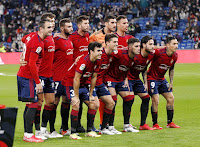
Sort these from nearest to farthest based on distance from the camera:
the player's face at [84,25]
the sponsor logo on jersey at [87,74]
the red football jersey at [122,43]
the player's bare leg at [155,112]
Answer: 1. the sponsor logo on jersey at [87,74]
2. the player's face at [84,25]
3. the player's bare leg at [155,112]
4. the red football jersey at [122,43]

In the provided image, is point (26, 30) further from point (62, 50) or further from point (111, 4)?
point (62, 50)

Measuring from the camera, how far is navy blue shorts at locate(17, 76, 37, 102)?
812 centimetres

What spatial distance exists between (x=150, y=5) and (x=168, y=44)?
2935 cm

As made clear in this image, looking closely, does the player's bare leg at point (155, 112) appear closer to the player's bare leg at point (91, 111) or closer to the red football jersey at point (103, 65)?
the red football jersey at point (103, 65)

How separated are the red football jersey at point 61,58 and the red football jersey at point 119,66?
0.99 meters

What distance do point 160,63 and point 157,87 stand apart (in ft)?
1.81

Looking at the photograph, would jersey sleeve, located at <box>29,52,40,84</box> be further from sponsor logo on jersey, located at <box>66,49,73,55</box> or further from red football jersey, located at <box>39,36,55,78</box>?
sponsor logo on jersey, located at <box>66,49,73,55</box>

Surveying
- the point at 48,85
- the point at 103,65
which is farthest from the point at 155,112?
the point at 48,85

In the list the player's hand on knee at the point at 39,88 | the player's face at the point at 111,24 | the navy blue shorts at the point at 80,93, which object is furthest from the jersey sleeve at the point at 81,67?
the player's face at the point at 111,24

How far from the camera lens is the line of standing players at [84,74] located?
8.21 m

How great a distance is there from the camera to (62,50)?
9.16m

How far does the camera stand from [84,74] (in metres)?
8.55

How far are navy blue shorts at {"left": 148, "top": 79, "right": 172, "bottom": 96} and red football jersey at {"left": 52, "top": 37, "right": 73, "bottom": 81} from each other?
2.03 metres

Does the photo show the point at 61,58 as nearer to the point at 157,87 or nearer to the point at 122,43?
the point at 122,43
